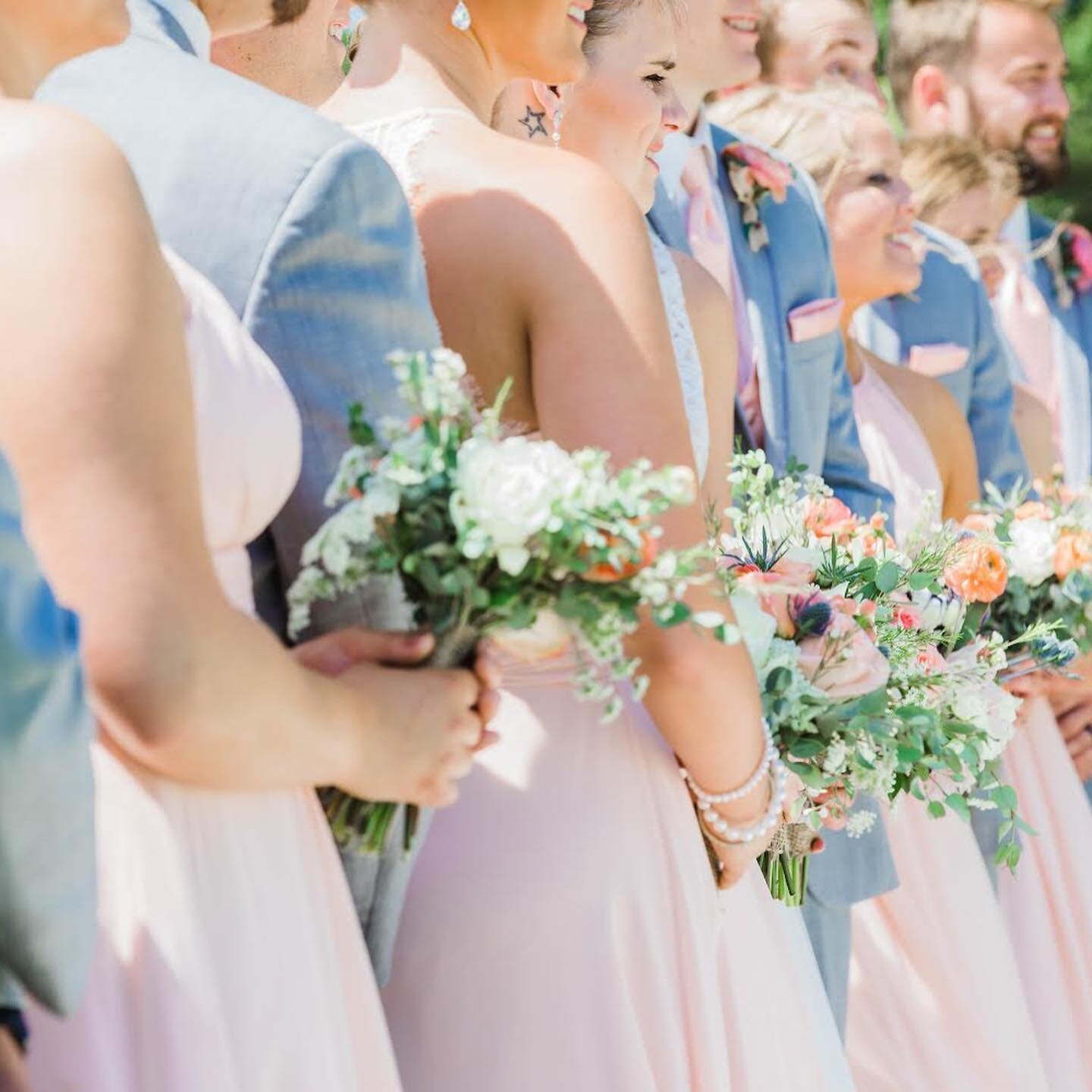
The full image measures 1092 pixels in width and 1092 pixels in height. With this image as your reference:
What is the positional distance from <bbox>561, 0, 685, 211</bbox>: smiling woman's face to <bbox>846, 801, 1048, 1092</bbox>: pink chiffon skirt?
5.50ft

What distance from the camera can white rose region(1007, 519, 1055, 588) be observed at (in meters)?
4.72

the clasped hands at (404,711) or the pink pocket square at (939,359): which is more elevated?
the clasped hands at (404,711)

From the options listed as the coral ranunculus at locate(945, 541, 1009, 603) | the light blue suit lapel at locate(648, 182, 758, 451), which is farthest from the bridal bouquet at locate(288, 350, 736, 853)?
the light blue suit lapel at locate(648, 182, 758, 451)

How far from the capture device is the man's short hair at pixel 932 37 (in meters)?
7.96

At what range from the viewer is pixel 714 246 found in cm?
479

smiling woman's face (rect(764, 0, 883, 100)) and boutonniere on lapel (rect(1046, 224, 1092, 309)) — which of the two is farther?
boutonniere on lapel (rect(1046, 224, 1092, 309))

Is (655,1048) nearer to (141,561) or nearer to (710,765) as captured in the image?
(710,765)

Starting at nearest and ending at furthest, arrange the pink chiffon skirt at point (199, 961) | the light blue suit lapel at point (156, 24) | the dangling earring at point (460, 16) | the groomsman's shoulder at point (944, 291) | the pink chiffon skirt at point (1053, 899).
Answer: the pink chiffon skirt at point (199, 961) < the light blue suit lapel at point (156, 24) < the dangling earring at point (460, 16) < the pink chiffon skirt at point (1053, 899) < the groomsman's shoulder at point (944, 291)

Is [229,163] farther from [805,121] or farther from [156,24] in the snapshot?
[805,121]

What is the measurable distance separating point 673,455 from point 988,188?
4.81 m

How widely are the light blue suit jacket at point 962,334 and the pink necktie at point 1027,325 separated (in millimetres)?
1131

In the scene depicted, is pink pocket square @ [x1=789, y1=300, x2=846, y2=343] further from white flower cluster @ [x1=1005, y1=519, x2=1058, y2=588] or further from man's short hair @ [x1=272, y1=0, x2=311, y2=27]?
man's short hair @ [x1=272, y1=0, x2=311, y2=27]

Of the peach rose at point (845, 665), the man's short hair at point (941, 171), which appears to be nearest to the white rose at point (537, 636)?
the peach rose at point (845, 665)

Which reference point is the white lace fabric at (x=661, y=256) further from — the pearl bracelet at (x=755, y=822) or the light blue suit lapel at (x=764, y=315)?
the light blue suit lapel at (x=764, y=315)
